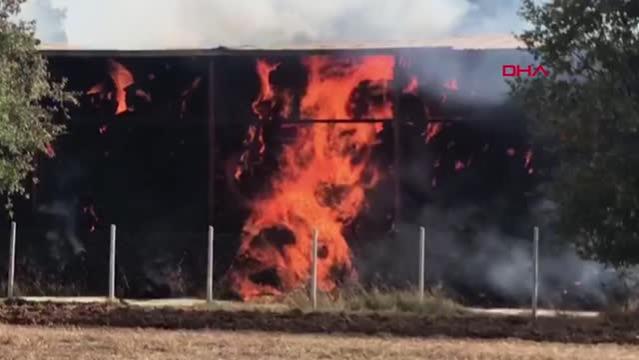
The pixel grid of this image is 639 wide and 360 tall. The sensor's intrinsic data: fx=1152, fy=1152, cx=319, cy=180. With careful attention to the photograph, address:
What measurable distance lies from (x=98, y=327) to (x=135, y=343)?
7.10ft

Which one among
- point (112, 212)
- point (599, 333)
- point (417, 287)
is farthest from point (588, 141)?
point (112, 212)

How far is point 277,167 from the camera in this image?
20984 mm

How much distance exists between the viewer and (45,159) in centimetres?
2134

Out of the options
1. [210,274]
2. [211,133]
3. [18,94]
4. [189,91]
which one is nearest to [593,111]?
[18,94]

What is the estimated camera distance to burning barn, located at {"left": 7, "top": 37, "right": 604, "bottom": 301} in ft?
67.1

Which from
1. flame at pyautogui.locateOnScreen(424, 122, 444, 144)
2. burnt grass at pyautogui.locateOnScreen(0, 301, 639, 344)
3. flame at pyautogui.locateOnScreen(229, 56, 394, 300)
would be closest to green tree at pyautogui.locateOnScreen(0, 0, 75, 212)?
burnt grass at pyautogui.locateOnScreen(0, 301, 639, 344)

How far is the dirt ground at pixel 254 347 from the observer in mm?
12172

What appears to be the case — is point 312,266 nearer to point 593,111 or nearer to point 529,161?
point 529,161

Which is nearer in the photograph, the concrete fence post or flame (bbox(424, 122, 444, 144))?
the concrete fence post

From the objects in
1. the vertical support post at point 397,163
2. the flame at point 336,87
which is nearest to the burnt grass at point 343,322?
the vertical support post at point 397,163

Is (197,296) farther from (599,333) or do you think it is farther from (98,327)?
(599,333)

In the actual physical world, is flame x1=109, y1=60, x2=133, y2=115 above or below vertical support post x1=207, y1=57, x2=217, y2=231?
above

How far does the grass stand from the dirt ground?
328 centimetres

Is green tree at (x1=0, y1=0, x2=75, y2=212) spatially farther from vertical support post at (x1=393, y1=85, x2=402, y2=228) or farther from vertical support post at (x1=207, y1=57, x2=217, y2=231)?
vertical support post at (x1=393, y1=85, x2=402, y2=228)
